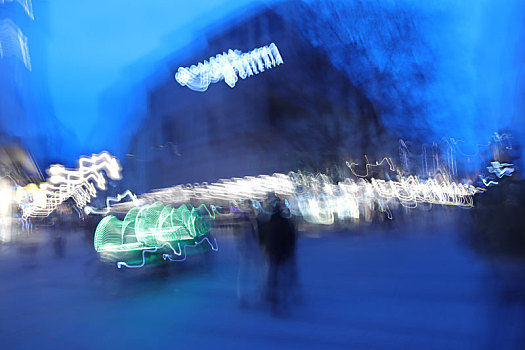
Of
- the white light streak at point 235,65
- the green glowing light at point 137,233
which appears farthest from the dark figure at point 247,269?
the white light streak at point 235,65

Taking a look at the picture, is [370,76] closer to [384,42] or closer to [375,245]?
[384,42]

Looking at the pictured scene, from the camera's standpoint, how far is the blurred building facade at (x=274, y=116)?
39.0m

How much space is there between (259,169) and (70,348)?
3882 centimetres

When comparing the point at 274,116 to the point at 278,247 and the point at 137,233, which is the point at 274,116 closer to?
the point at 137,233

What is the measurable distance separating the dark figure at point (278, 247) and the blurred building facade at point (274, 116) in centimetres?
3081

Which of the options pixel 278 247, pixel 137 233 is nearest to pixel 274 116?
pixel 137 233

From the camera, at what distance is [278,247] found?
739 cm

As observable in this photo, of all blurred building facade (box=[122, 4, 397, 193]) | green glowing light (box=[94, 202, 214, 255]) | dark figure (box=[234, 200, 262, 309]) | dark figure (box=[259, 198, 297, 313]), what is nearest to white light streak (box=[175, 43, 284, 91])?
blurred building facade (box=[122, 4, 397, 193])

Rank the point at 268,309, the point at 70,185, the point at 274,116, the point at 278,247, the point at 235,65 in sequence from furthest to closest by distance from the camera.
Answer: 1. the point at 274,116
2. the point at 235,65
3. the point at 70,185
4. the point at 278,247
5. the point at 268,309

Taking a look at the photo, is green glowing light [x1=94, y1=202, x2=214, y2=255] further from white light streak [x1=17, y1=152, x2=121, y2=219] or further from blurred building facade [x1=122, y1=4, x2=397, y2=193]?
blurred building facade [x1=122, y1=4, x2=397, y2=193]

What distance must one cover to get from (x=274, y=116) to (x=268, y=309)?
38.4 meters

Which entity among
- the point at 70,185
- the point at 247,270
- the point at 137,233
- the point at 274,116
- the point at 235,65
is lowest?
the point at 247,270

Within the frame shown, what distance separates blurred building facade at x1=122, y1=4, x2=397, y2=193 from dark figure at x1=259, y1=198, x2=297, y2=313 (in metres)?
30.8

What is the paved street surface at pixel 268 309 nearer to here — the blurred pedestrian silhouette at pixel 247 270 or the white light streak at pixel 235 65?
the blurred pedestrian silhouette at pixel 247 270
